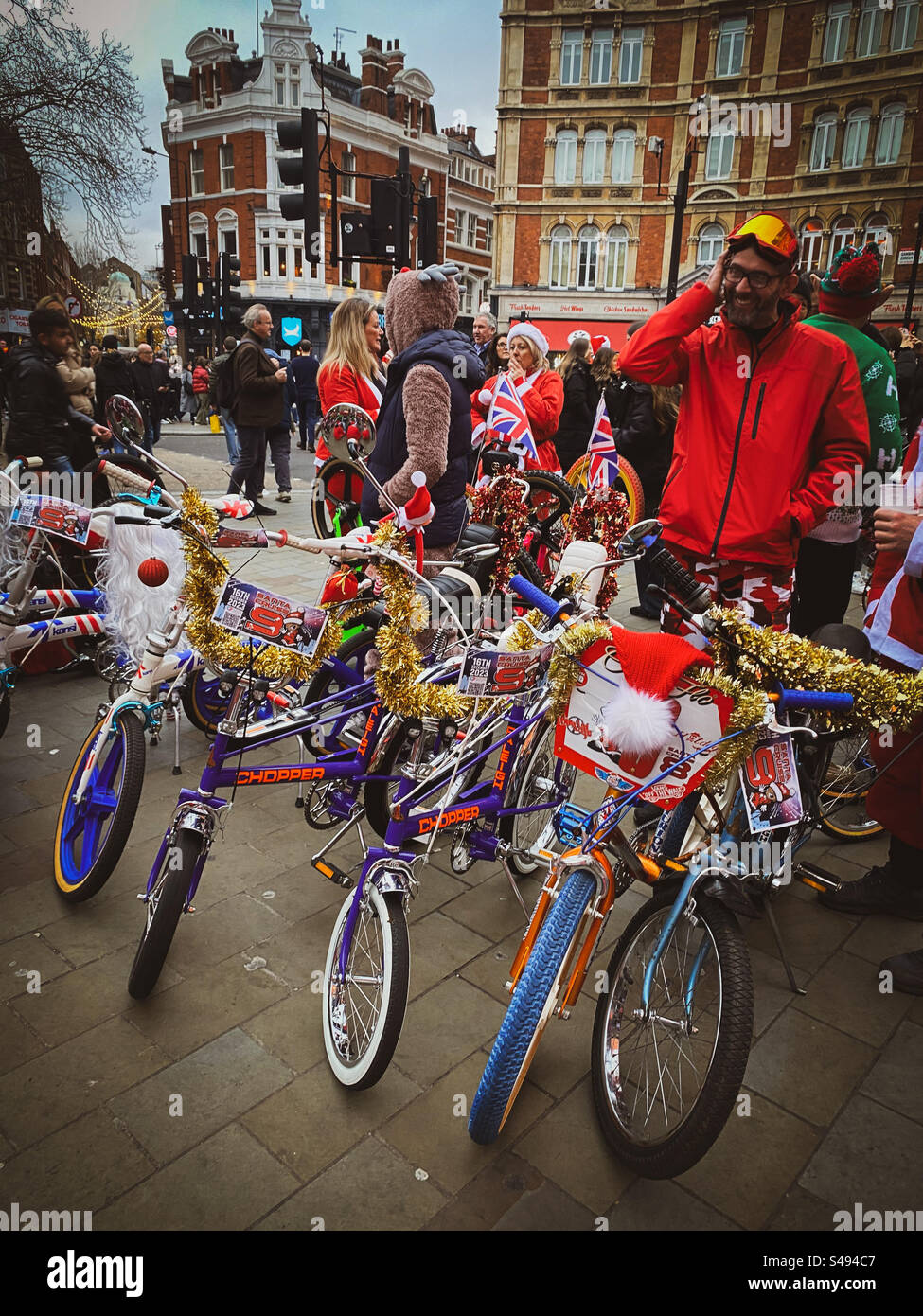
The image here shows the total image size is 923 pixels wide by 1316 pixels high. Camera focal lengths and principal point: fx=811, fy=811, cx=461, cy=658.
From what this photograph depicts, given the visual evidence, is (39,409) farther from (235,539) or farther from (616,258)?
(616,258)

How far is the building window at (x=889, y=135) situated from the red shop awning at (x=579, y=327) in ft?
31.1

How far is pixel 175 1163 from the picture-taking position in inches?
76.3

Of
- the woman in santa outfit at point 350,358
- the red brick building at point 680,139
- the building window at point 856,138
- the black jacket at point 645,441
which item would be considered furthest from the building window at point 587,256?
the woman in santa outfit at point 350,358

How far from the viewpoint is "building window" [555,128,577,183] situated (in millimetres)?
30141

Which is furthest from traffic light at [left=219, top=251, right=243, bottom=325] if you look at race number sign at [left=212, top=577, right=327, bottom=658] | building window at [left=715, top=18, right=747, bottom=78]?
building window at [left=715, top=18, right=747, bottom=78]

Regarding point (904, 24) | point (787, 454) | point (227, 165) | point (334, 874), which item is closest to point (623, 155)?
point (904, 24)

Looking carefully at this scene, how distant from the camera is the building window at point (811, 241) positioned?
26.4 metres

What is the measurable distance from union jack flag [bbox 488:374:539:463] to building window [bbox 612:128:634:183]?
1167 inches

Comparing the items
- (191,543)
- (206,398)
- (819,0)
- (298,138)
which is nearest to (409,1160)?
(191,543)

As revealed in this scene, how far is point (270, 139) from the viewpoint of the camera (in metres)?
39.1

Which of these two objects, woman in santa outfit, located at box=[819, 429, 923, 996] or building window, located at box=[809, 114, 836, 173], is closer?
woman in santa outfit, located at box=[819, 429, 923, 996]

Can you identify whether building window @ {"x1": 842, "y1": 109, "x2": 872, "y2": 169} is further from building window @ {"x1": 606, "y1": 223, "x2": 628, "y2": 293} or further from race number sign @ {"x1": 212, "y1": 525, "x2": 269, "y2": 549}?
race number sign @ {"x1": 212, "y1": 525, "x2": 269, "y2": 549}
